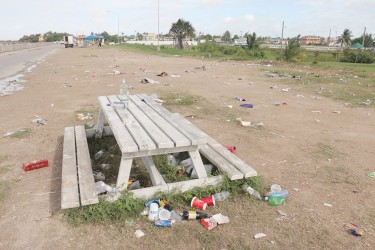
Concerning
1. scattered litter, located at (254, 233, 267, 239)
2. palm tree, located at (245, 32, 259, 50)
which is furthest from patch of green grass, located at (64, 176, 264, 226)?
palm tree, located at (245, 32, 259, 50)

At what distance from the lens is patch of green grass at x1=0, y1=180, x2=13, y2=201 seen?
297 centimetres

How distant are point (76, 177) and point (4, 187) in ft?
3.02

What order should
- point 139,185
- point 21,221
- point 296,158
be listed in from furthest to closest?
point 296,158, point 139,185, point 21,221

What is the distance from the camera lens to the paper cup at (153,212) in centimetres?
257

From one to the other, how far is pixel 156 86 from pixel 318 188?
721 cm

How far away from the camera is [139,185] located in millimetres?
3139

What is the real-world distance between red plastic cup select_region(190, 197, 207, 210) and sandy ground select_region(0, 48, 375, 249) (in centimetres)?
19

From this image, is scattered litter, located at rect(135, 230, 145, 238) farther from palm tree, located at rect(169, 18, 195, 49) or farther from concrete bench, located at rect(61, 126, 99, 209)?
palm tree, located at rect(169, 18, 195, 49)

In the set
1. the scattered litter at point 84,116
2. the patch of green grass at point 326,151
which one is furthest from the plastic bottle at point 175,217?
the scattered litter at point 84,116

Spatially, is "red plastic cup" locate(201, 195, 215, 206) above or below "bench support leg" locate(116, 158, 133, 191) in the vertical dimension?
below

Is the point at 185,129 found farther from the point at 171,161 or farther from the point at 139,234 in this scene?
the point at 139,234

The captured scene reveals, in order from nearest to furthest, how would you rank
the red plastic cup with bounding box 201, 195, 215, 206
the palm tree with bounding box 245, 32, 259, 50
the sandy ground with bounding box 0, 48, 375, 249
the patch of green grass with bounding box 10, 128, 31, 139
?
the sandy ground with bounding box 0, 48, 375, 249 → the red plastic cup with bounding box 201, 195, 215, 206 → the patch of green grass with bounding box 10, 128, 31, 139 → the palm tree with bounding box 245, 32, 259, 50

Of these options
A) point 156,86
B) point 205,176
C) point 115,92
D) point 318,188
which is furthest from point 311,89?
point 205,176

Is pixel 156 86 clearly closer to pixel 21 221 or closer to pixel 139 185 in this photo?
pixel 139 185
